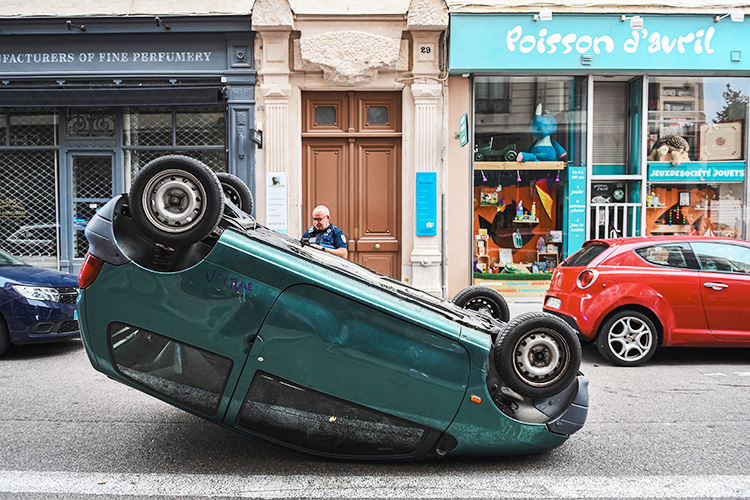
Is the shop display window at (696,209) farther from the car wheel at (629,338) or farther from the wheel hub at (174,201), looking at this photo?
the wheel hub at (174,201)

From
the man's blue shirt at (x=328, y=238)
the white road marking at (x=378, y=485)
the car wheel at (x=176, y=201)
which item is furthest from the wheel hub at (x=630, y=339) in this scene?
the car wheel at (x=176, y=201)

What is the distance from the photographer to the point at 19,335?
7.27 meters

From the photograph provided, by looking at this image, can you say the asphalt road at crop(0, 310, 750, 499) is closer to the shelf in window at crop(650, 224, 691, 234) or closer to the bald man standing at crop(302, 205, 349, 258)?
the bald man standing at crop(302, 205, 349, 258)

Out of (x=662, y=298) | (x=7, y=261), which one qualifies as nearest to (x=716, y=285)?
(x=662, y=298)

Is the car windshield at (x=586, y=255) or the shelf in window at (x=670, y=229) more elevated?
the shelf in window at (x=670, y=229)

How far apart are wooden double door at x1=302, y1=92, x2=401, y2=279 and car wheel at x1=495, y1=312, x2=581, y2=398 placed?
8.05 metres

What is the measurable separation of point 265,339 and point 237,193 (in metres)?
1.63

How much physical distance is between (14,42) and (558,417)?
482 inches

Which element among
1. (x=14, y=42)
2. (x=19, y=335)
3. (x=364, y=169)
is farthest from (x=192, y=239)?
(x=14, y=42)

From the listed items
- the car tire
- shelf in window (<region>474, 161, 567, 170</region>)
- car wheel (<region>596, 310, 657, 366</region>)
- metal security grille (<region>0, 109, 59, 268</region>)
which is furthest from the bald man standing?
metal security grille (<region>0, 109, 59, 268</region>)

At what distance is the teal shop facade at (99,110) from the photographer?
11.6 metres

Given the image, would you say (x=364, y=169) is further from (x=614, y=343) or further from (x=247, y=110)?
(x=614, y=343)

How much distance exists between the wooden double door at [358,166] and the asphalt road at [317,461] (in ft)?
21.9

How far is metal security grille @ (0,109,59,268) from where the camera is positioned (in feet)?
39.9
